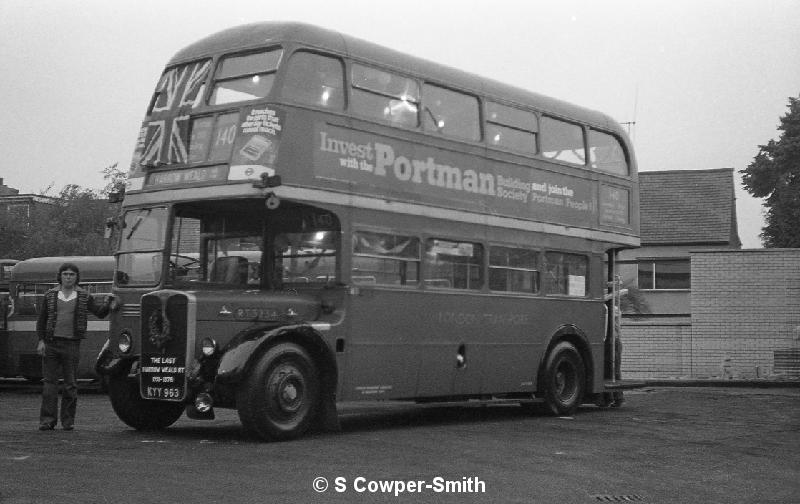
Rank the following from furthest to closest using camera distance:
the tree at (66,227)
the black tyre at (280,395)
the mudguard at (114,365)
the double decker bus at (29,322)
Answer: the tree at (66,227) → the double decker bus at (29,322) → the mudguard at (114,365) → the black tyre at (280,395)

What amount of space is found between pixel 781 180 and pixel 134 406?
140 ft

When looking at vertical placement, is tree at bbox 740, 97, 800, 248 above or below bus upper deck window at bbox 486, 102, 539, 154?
above

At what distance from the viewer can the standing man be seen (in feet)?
41.8

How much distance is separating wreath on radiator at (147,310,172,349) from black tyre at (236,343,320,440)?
3.06 ft

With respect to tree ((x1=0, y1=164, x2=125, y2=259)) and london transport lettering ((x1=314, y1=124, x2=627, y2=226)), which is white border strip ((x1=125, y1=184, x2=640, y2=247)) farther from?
tree ((x1=0, y1=164, x2=125, y2=259))

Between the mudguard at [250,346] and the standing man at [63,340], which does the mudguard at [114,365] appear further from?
the mudguard at [250,346]

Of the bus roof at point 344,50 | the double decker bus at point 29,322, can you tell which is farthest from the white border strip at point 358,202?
the double decker bus at point 29,322

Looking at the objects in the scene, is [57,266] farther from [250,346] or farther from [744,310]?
[744,310]

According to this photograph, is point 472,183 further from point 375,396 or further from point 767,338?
point 767,338

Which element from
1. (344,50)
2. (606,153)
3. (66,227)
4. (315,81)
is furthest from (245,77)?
(66,227)

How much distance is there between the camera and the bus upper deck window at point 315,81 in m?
12.5

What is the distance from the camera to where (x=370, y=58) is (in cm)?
1359

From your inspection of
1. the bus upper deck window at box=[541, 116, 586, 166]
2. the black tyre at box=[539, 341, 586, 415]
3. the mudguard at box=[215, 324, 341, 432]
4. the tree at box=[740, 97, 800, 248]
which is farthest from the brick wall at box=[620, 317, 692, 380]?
the tree at box=[740, 97, 800, 248]

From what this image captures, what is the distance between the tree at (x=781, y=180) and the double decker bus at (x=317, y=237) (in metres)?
36.7
